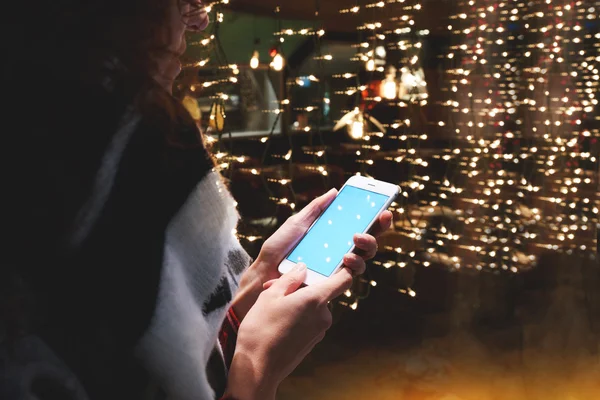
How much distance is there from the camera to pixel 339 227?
829 mm

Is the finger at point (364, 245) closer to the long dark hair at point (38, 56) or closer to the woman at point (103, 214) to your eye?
the woman at point (103, 214)

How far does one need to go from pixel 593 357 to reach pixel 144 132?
221 cm

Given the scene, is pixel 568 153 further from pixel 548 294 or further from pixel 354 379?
pixel 354 379

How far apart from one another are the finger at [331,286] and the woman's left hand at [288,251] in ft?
0.14

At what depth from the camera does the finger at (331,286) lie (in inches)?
25.3

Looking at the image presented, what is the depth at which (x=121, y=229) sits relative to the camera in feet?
1.41

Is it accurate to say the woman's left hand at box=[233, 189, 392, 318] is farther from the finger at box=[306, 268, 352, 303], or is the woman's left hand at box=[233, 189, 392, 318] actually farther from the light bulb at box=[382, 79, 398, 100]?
the light bulb at box=[382, 79, 398, 100]

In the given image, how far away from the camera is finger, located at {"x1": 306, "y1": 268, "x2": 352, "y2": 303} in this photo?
64 cm

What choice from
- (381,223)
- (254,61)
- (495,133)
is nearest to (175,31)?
(381,223)

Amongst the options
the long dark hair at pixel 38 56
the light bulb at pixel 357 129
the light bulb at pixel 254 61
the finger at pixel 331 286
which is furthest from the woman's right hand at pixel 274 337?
the light bulb at pixel 254 61

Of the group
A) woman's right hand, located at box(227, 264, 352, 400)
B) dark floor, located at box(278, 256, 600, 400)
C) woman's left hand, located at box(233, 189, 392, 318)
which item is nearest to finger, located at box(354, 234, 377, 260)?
woman's left hand, located at box(233, 189, 392, 318)

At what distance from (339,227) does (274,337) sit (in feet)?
0.85

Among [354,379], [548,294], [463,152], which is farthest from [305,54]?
[548,294]

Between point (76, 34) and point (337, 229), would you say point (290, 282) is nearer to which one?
point (337, 229)
